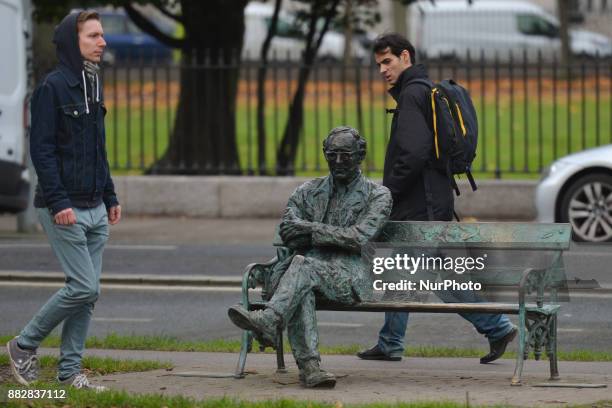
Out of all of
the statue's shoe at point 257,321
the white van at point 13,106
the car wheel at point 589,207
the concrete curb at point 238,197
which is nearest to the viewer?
the statue's shoe at point 257,321

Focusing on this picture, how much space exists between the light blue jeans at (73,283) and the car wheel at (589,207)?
801 cm

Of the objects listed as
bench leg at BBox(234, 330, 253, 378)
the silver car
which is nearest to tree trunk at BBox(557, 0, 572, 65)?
the silver car

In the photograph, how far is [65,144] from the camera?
299 inches

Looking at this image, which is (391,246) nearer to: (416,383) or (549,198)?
(416,383)

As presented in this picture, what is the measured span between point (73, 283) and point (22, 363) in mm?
518

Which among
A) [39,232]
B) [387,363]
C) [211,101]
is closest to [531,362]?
[387,363]

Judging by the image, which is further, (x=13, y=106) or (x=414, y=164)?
(x=13, y=106)

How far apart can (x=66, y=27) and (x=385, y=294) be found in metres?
2.12

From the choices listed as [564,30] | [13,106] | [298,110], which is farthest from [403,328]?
[564,30]

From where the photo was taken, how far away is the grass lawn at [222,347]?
9109 millimetres

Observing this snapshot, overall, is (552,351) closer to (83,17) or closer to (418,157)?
(418,157)

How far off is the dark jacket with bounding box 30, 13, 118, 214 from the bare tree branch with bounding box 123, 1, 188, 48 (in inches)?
487

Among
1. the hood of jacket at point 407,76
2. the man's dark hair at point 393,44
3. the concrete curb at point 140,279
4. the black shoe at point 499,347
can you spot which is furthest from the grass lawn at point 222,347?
the concrete curb at point 140,279

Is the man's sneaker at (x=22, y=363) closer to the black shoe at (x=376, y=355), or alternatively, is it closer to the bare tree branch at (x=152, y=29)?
the black shoe at (x=376, y=355)
